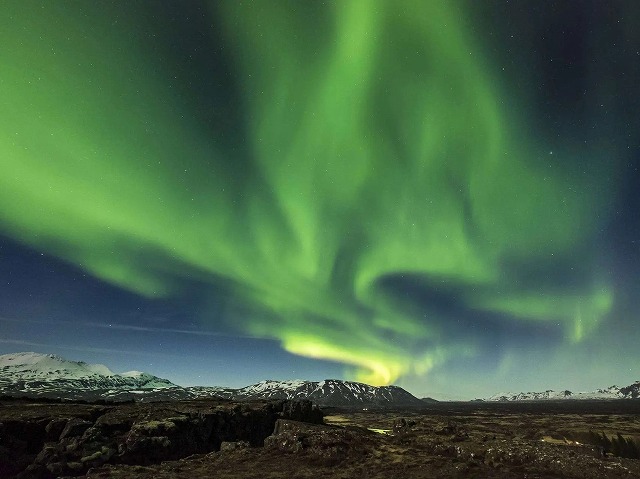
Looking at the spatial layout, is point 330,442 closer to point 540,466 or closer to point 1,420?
point 540,466

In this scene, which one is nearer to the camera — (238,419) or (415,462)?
(415,462)

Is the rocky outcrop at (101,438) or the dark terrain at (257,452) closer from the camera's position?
the dark terrain at (257,452)

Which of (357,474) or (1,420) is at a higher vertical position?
(1,420)

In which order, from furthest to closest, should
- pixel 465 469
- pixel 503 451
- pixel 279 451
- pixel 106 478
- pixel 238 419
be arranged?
pixel 238 419 < pixel 279 451 < pixel 503 451 < pixel 465 469 < pixel 106 478

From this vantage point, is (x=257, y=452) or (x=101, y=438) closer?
(x=101, y=438)

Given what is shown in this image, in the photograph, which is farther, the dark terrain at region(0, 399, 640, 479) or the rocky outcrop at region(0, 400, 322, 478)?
the rocky outcrop at region(0, 400, 322, 478)

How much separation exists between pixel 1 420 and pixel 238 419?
81.9 ft

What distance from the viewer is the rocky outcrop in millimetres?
28188

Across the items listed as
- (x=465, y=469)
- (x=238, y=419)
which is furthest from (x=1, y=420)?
(x=465, y=469)

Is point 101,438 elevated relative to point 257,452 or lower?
elevated

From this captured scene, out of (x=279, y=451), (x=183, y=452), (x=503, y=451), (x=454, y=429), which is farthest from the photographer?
(x=454, y=429)

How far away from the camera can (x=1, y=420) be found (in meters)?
34.1

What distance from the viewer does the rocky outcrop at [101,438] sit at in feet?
92.5

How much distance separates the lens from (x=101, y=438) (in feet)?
106
